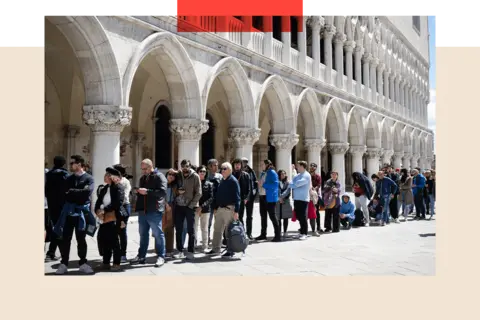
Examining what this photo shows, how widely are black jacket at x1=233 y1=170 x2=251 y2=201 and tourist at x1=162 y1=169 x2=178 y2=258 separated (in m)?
1.25

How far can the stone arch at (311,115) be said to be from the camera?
18.1 meters

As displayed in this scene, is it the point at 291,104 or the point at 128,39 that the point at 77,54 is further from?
the point at 291,104

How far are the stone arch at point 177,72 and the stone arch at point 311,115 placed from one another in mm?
6812

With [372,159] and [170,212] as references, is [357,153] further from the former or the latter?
[170,212]

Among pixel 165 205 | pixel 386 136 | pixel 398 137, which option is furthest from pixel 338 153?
pixel 165 205

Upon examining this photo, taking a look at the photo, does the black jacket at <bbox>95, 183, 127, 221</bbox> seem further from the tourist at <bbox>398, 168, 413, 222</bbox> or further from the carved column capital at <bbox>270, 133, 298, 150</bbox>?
the carved column capital at <bbox>270, 133, 298, 150</bbox>

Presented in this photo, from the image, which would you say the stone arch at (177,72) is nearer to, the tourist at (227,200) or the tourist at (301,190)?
the tourist at (301,190)

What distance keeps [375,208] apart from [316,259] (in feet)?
17.7

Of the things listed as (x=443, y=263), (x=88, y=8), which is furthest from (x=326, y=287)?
(x=88, y=8)

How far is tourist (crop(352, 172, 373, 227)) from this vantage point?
11.3m

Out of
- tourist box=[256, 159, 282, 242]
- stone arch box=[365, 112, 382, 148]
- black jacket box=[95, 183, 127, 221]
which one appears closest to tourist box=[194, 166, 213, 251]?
tourist box=[256, 159, 282, 242]

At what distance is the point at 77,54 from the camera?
30.0 feet

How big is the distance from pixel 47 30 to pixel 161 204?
189 inches

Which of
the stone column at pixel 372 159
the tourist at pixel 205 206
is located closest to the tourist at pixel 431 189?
the tourist at pixel 205 206
